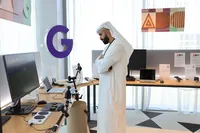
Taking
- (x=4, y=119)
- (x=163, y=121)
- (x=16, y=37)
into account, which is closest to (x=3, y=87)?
(x=4, y=119)

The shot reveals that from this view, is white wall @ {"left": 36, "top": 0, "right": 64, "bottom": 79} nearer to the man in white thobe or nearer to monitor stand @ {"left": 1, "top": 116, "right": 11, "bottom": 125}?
the man in white thobe

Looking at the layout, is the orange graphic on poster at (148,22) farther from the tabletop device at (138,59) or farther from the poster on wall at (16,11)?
the poster on wall at (16,11)

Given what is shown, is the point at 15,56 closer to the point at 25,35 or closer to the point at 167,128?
the point at 25,35

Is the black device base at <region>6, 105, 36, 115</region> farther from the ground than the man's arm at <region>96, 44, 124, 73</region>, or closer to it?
closer to it

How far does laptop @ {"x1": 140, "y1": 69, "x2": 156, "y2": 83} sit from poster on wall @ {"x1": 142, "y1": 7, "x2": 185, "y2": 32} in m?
0.88

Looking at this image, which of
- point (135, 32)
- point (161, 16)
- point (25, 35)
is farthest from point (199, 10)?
point (25, 35)

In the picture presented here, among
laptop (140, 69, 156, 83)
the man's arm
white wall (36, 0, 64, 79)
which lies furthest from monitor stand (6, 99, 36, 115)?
laptop (140, 69, 156, 83)

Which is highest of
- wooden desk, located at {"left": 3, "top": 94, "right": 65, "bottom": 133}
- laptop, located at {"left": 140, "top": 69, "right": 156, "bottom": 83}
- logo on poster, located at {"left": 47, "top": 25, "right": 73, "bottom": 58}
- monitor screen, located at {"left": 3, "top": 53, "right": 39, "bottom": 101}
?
logo on poster, located at {"left": 47, "top": 25, "right": 73, "bottom": 58}

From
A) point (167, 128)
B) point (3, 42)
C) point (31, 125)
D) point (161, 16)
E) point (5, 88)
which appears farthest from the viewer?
point (161, 16)

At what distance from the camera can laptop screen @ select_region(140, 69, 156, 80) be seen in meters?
3.53

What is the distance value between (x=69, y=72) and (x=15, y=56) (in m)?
2.72

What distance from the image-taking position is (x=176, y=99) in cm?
418

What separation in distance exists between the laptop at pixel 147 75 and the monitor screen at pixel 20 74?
201 centimetres

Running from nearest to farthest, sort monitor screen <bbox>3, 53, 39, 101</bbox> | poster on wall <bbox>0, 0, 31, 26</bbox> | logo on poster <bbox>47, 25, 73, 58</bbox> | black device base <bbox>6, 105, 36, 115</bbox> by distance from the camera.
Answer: monitor screen <bbox>3, 53, 39, 101</bbox> → black device base <bbox>6, 105, 36, 115</bbox> → poster on wall <bbox>0, 0, 31, 26</bbox> → logo on poster <bbox>47, 25, 73, 58</bbox>
